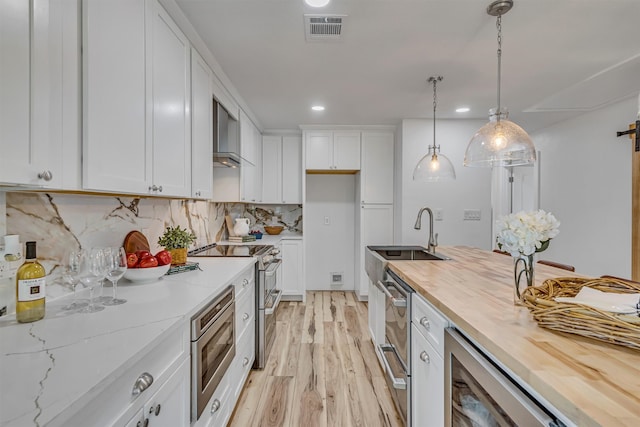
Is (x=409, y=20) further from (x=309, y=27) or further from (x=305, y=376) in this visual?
(x=305, y=376)

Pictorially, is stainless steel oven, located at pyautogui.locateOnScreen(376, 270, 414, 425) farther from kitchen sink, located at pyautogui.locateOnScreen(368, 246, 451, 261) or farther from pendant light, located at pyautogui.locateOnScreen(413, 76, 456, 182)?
pendant light, located at pyautogui.locateOnScreen(413, 76, 456, 182)

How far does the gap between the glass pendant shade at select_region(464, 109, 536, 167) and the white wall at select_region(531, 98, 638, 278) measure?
85.3 inches

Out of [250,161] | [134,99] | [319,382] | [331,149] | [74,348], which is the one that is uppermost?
[331,149]

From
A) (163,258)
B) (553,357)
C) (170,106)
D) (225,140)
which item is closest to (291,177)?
(225,140)

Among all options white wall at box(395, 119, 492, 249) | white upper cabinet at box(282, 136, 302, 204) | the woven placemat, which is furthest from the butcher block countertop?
white upper cabinet at box(282, 136, 302, 204)

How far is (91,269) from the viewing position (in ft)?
3.88

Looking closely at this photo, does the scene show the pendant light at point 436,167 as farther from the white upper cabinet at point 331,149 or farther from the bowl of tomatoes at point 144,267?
the bowl of tomatoes at point 144,267

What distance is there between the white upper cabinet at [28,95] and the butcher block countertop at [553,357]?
1.39 m

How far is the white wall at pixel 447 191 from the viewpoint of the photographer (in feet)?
12.9

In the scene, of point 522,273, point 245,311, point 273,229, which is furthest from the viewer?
point 273,229

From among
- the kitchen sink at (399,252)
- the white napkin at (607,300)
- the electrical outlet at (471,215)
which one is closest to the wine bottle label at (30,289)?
the white napkin at (607,300)

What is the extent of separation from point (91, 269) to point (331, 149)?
3413 millimetres

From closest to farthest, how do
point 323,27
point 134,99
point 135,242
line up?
point 134,99 → point 135,242 → point 323,27

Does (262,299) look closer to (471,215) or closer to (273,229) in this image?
(273,229)
